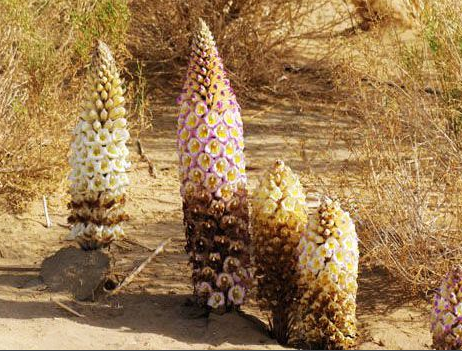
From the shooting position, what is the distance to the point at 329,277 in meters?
4.41

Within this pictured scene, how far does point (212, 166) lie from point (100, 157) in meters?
0.69

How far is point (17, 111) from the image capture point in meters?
6.25

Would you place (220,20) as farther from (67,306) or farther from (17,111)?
(67,306)

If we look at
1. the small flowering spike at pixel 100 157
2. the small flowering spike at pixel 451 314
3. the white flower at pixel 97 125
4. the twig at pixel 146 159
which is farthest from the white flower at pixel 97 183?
the twig at pixel 146 159

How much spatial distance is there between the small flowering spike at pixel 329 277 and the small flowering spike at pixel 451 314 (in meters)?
0.38

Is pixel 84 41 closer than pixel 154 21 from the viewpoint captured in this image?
Yes

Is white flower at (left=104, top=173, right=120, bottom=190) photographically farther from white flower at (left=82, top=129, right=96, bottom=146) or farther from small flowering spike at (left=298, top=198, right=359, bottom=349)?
small flowering spike at (left=298, top=198, right=359, bottom=349)

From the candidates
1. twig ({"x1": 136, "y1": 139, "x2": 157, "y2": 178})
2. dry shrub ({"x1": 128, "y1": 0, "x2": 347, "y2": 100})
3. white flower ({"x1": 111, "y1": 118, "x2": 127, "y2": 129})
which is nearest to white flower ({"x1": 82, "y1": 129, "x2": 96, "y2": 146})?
white flower ({"x1": 111, "y1": 118, "x2": 127, "y2": 129})

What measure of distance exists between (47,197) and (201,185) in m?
1.97

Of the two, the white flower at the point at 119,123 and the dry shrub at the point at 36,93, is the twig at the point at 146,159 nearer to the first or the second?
the dry shrub at the point at 36,93

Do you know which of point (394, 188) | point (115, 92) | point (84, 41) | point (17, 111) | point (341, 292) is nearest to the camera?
point (341, 292)

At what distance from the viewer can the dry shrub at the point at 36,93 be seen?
629 centimetres

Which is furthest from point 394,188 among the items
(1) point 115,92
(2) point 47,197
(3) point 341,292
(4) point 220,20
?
(4) point 220,20

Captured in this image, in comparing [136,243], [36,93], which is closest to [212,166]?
[136,243]
